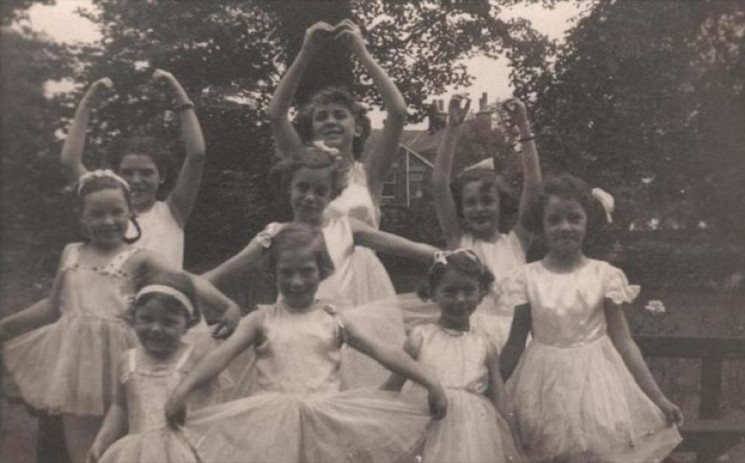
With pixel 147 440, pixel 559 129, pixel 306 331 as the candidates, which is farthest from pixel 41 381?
pixel 559 129

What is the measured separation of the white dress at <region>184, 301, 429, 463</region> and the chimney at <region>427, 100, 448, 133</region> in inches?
69.0

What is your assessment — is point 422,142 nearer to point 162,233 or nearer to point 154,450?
point 162,233

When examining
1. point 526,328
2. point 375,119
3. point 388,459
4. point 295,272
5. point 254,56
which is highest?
point 254,56

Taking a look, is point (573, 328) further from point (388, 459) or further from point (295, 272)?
point (295, 272)

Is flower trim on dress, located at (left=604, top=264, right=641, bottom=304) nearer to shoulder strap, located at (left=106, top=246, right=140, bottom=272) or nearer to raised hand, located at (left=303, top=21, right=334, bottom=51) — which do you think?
raised hand, located at (left=303, top=21, right=334, bottom=51)

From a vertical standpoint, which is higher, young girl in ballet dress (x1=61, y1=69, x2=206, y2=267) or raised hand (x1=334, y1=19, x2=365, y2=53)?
raised hand (x1=334, y1=19, x2=365, y2=53)

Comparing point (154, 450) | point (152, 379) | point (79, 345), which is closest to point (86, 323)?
point (79, 345)

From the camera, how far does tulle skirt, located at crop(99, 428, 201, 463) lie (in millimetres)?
2787

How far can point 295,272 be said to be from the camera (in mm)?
2898

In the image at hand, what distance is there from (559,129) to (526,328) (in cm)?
175

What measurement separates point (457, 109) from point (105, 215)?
4.69ft

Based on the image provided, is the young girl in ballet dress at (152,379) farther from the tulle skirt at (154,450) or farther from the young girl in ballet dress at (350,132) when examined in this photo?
the young girl in ballet dress at (350,132)

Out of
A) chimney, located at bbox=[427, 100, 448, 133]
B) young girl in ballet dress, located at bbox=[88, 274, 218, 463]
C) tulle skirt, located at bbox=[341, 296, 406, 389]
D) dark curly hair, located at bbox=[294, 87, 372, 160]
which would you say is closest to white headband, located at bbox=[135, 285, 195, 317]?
young girl in ballet dress, located at bbox=[88, 274, 218, 463]

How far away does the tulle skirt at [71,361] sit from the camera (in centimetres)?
323
